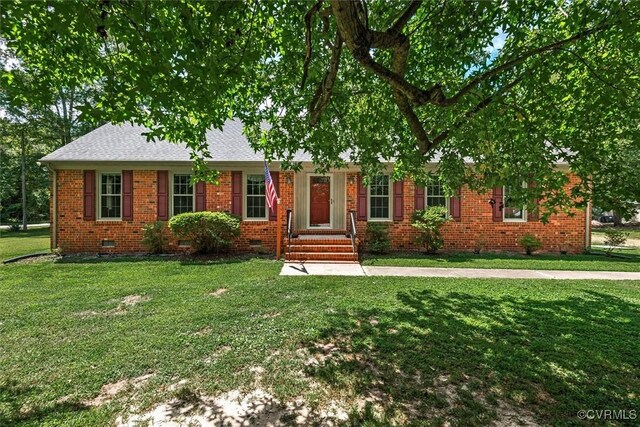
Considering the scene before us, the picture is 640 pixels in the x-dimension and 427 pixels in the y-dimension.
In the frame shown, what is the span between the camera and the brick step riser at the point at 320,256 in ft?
29.1

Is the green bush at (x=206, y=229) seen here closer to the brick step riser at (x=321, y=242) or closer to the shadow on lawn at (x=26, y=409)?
the brick step riser at (x=321, y=242)

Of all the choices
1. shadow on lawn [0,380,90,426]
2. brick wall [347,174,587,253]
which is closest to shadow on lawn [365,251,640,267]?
brick wall [347,174,587,253]

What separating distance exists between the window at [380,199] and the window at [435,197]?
1.36 meters

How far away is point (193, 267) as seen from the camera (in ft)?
25.9

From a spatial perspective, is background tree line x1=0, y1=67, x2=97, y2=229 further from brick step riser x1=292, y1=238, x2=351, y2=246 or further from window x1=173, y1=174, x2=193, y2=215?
brick step riser x1=292, y1=238, x2=351, y2=246

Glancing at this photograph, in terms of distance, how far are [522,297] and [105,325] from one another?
7.03 m

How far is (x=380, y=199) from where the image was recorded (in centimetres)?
1073

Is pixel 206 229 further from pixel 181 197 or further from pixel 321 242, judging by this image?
pixel 321 242

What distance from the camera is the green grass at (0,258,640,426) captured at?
265cm

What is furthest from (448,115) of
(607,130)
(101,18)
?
(101,18)

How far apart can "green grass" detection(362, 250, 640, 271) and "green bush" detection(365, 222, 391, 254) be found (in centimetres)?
38

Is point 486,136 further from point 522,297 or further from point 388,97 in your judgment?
point 522,297

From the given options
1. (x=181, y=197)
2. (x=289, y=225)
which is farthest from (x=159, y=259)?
(x=289, y=225)

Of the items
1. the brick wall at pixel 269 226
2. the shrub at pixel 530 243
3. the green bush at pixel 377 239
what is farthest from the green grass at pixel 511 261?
the brick wall at pixel 269 226
